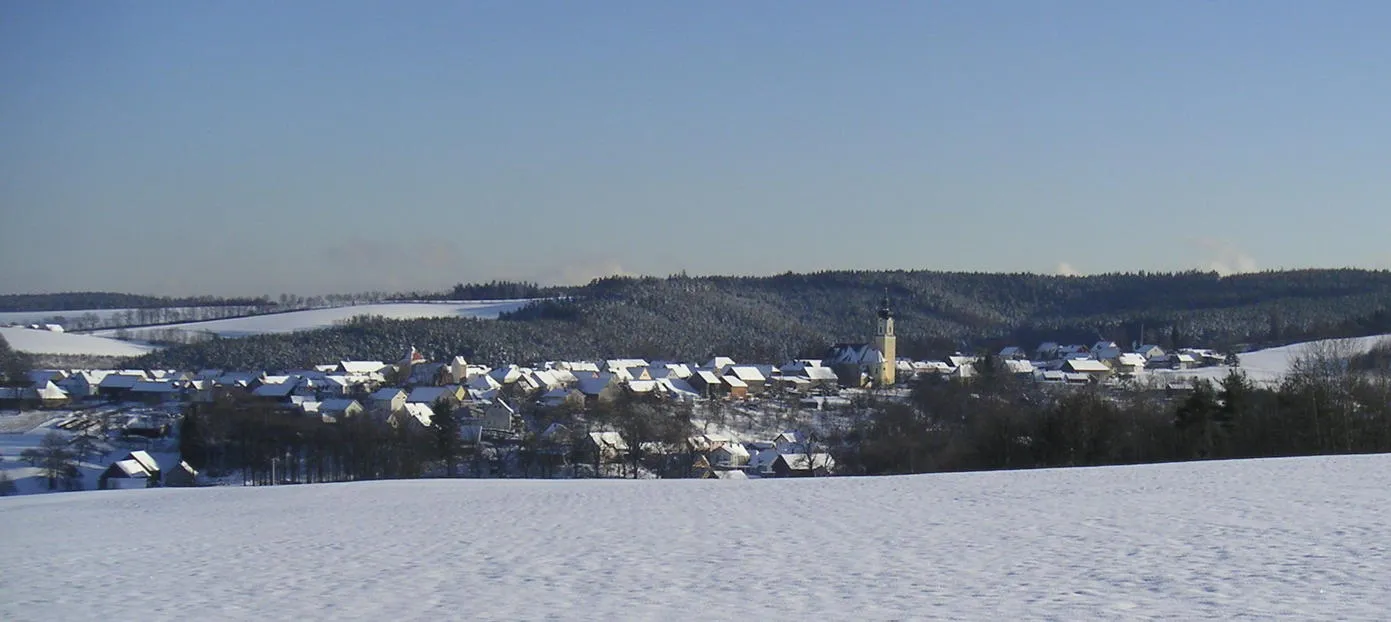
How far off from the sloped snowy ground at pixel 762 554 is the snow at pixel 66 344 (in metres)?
104

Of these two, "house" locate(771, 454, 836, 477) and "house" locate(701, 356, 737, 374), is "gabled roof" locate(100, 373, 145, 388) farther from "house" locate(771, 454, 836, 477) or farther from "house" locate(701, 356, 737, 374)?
"house" locate(771, 454, 836, 477)

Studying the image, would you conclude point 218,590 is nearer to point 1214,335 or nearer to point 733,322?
point 1214,335

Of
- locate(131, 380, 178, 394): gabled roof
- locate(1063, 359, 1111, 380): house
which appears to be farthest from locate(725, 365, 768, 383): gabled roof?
locate(131, 380, 178, 394): gabled roof

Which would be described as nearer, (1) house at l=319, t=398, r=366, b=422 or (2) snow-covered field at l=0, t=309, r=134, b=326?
(1) house at l=319, t=398, r=366, b=422

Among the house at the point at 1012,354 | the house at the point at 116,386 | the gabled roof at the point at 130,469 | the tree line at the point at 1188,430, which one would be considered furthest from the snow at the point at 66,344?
the tree line at the point at 1188,430

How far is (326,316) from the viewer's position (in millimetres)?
169125

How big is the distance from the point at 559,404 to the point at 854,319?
119 meters

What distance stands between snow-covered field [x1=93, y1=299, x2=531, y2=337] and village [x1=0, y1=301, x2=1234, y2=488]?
50445mm

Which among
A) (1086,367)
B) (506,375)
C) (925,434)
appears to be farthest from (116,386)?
(1086,367)

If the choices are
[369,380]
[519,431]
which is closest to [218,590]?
[519,431]

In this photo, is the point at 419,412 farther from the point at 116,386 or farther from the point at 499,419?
the point at 116,386

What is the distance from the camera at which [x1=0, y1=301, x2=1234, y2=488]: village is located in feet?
142

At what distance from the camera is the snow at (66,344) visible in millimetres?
113875

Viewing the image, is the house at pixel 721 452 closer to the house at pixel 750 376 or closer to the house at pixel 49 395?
the house at pixel 49 395
